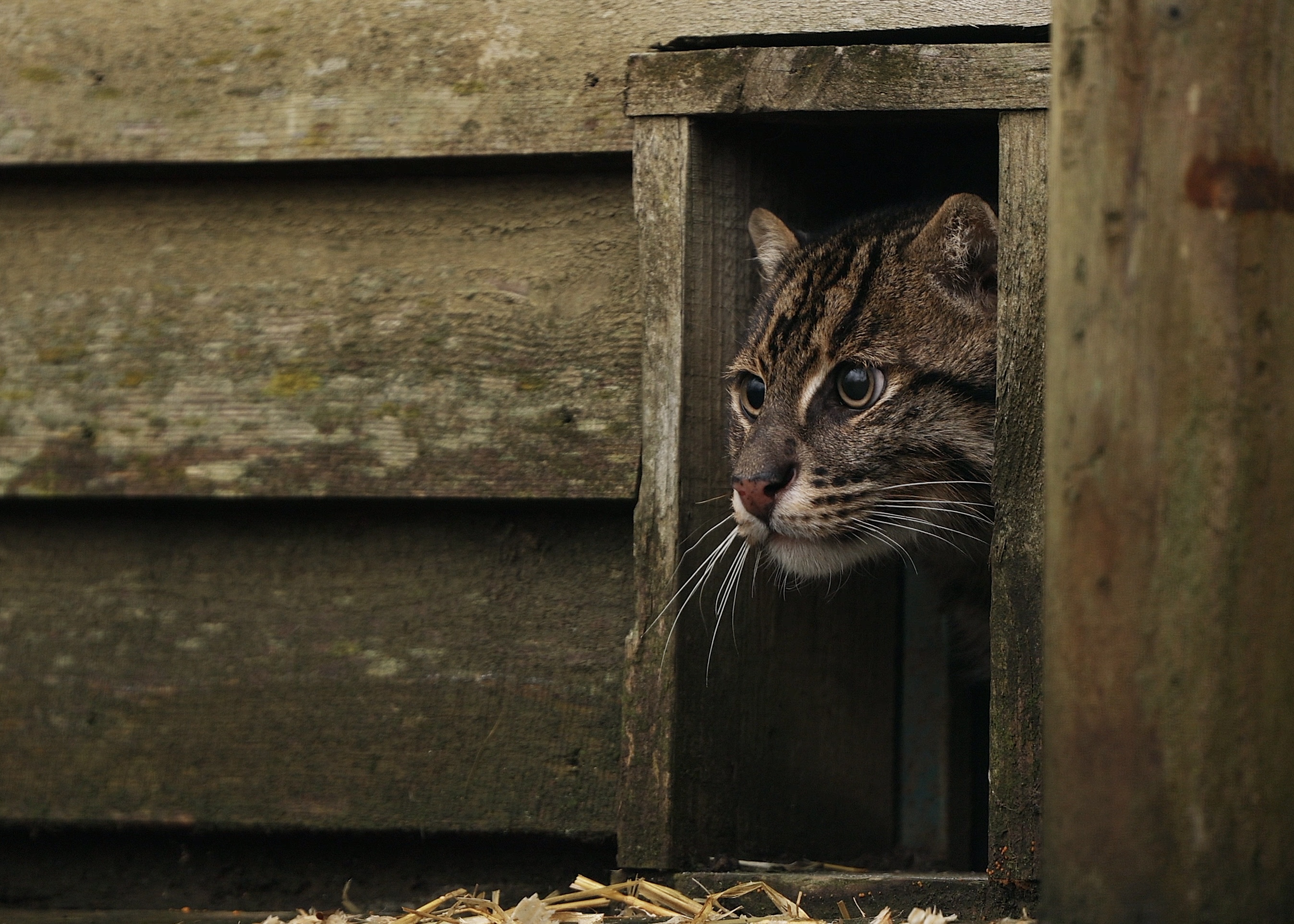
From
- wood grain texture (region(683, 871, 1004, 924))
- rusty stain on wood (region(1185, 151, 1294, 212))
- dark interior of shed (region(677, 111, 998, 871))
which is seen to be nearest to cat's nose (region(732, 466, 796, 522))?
dark interior of shed (region(677, 111, 998, 871))

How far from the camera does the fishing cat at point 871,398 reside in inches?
123

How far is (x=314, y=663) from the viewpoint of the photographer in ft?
11.1

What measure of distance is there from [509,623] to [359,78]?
4.29 feet

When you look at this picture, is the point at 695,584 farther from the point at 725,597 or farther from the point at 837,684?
the point at 837,684

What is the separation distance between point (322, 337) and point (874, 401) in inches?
50.7

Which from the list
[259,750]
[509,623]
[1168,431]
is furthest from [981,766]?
[1168,431]

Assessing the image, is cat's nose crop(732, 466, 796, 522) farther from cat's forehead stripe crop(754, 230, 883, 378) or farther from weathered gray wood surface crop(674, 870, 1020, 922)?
weathered gray wood surface crop(674, 870, 1020, 922)

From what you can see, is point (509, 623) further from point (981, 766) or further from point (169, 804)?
point (981, 766)

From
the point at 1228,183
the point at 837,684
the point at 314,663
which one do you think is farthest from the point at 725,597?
the point at 1228,183

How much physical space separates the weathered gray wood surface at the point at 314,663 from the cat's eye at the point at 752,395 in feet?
1.38

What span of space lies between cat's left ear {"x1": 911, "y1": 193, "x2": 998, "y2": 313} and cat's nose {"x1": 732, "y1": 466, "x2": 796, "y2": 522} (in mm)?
609

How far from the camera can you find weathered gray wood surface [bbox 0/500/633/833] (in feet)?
10.8

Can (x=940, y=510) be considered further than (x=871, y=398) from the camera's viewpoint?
No

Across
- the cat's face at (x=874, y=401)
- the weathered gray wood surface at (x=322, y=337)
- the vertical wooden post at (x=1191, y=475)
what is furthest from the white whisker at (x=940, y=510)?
the vertical wooden post at (x=1191, y=475)
